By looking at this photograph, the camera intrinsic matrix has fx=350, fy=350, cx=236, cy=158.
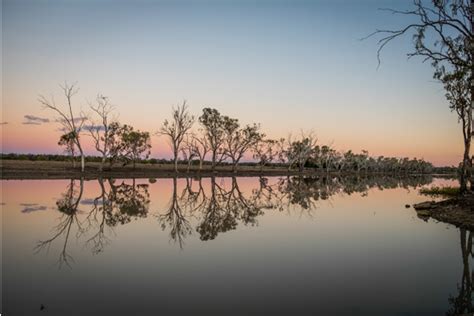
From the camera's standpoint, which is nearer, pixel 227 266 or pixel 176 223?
pixel 227 266

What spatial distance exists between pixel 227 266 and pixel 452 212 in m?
13.1

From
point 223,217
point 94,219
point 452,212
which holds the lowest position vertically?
point 223,217

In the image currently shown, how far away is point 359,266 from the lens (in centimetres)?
797

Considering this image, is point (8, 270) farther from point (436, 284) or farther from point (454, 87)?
point (454, 87)

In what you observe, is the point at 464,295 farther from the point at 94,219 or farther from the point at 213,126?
the point at 213,126

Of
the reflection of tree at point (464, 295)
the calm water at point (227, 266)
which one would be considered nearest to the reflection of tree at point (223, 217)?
the calm water at point (227, 266)

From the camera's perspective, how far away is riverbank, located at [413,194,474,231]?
14320 mm

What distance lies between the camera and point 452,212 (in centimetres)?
1603

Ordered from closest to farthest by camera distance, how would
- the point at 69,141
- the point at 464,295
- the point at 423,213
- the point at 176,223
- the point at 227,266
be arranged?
the point at 464,295, the point at 227,266, the point at 176,223, the point at 423,213, the point at 69,141

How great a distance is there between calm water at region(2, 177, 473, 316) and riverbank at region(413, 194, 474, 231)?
867 mm

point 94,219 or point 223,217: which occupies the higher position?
point 94,219

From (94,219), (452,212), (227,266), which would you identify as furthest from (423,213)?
(94,219)

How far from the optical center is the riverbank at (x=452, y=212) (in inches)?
564

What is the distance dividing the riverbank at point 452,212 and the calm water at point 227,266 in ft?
2.85
